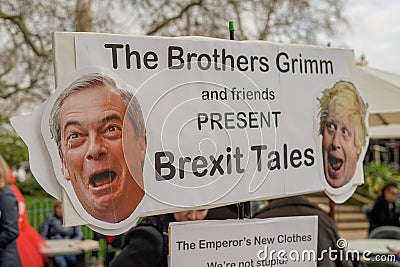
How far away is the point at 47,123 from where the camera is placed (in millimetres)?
2318

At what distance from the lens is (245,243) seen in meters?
2.72

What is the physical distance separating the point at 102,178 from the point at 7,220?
2533 millimetres

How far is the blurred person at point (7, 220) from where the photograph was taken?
4.64 metres

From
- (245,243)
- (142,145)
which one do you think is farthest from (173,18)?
(142,145)

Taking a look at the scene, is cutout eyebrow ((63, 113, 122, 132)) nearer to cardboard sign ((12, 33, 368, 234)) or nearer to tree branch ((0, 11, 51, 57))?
cardboard sign ((12, 33, 368, 234))

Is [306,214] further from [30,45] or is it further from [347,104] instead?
[30,45]

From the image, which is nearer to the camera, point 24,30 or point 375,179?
point 24,30

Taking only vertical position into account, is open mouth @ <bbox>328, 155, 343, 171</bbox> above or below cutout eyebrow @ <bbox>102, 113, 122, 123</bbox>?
below

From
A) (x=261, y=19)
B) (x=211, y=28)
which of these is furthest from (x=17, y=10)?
(x=261, y=19)

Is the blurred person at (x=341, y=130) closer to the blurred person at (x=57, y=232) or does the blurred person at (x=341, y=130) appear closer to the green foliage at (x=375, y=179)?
the blurred person at (x=57, y=232)

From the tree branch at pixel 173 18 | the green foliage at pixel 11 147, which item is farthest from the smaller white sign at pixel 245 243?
the green foliage at pixel 11 147

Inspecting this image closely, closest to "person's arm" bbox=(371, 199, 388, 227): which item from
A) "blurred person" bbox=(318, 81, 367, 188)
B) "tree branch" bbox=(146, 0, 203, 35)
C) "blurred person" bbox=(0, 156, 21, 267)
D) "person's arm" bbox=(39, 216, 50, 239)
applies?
"person's arm" bbox=(39, 216, 50, 239)

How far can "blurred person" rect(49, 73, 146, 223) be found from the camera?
93.0 inches

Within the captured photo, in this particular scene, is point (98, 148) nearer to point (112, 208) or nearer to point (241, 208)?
point (112, 208)
